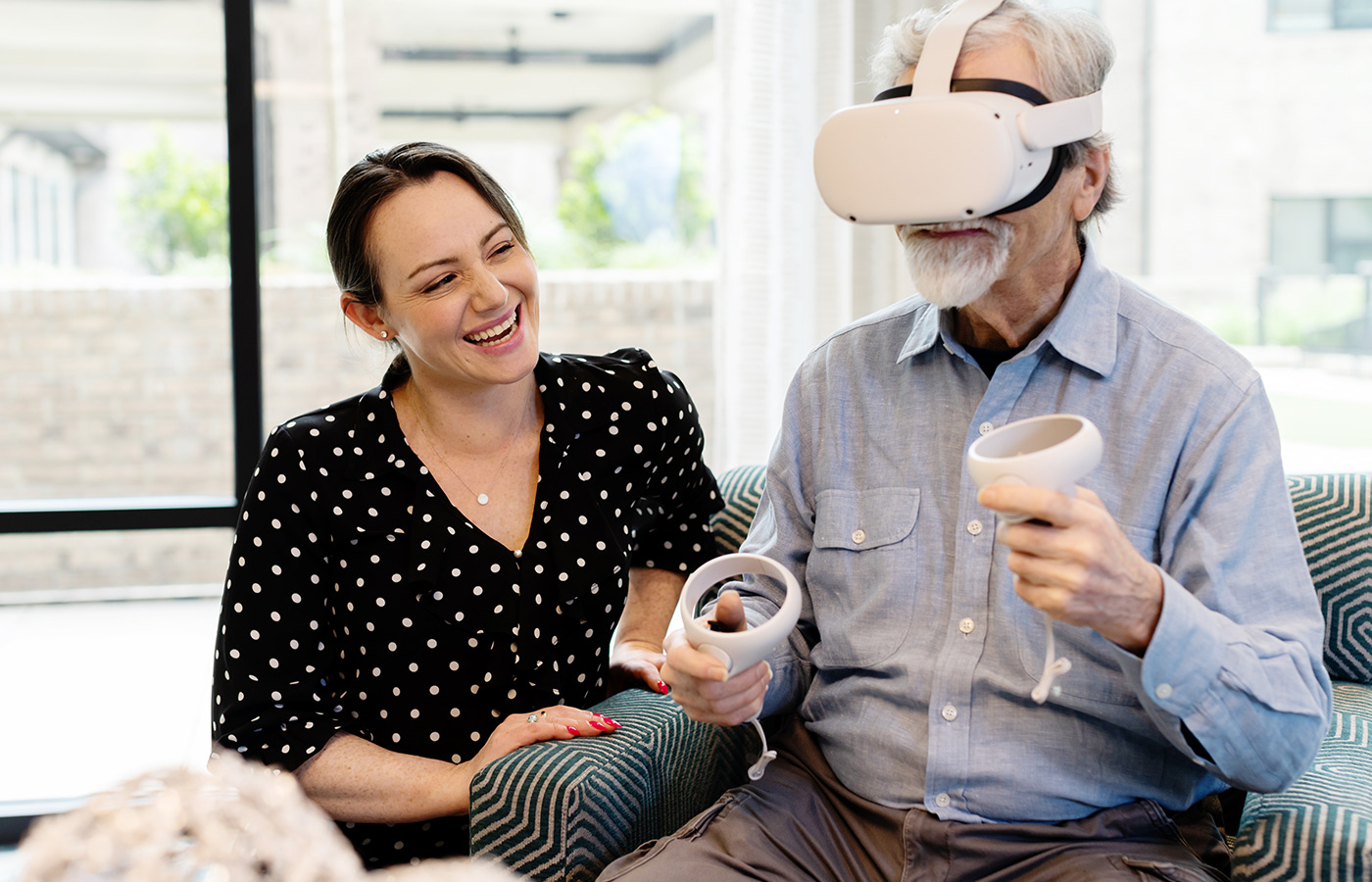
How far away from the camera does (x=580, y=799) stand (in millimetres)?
1213

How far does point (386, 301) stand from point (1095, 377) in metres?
0.92

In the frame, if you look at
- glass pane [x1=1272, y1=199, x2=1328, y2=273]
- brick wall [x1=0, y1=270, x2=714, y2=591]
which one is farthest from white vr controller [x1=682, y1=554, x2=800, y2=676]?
brick wall [x1=0, y1=270, x2=714, y2=591]

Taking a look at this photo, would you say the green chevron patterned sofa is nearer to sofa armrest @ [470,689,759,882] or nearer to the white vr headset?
sofa armrest @ [470,689,759,882]

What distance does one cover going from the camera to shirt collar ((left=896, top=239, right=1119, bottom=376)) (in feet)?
Answer: 4.02

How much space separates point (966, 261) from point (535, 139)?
2.77 meters

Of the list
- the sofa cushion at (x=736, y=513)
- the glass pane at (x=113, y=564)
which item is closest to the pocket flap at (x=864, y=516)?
the sofa cushion at (x=736, y=513)

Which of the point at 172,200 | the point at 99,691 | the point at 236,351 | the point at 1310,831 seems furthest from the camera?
the point at 172,200

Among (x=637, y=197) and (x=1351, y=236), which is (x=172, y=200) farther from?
(x=1351, y=236)

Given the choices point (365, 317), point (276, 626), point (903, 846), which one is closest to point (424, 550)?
point (276, 626)

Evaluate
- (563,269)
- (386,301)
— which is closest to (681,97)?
(563,269)

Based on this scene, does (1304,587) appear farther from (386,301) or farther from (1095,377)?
(386,301)

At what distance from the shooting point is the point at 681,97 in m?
3.62

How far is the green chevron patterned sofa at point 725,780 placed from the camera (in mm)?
1049

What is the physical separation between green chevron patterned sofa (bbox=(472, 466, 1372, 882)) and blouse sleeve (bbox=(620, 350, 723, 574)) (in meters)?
0.10
